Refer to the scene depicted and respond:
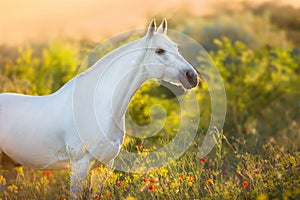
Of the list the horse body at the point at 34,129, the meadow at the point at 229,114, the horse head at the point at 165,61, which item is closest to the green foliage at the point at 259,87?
the meadow at the point at 229,114

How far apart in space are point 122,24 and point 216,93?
267 inches

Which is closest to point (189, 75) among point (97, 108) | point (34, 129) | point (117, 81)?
point (117, 81)

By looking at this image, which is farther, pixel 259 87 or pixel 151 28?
pixel 259 87

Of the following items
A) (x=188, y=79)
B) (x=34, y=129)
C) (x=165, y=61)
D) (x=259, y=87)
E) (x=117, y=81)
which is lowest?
(x=259, y=87)

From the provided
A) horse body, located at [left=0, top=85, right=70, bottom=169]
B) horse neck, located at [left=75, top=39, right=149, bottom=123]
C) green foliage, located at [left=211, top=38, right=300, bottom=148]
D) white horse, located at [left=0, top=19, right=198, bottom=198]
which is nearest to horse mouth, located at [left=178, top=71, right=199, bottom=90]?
white horse, located at [left=0, top=19, right=198, bottom=198]

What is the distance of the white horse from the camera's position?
4289 millimetres

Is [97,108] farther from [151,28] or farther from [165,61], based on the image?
[151,28]

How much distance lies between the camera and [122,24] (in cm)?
1477

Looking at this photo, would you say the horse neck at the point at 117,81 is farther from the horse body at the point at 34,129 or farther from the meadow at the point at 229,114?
the meadow at the point at 229,114

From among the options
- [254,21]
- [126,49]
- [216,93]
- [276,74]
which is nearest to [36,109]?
[126,49]

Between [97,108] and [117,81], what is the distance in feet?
0.93

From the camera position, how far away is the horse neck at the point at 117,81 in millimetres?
4367

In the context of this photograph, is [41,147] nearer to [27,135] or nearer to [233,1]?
[27,135]

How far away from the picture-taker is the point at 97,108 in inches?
172
